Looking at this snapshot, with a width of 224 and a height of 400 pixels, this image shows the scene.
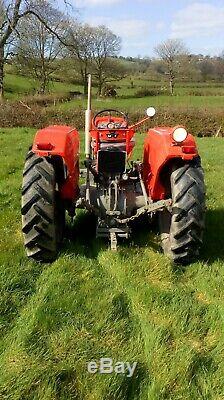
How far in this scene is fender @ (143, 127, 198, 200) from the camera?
4.23 metres

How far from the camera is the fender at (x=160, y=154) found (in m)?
4.23

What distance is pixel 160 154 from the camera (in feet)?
14.6

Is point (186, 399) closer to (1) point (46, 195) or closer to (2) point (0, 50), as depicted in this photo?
(1) point (46, 195)

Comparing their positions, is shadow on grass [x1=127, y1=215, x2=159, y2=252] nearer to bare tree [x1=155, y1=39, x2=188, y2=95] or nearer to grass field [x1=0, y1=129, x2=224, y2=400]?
grass field [x1=0, y1=129, x2=224, y2=400]

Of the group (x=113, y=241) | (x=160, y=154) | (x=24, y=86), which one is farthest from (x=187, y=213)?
(x=24, y=86)

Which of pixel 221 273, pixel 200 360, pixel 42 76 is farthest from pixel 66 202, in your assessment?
pixel 42 76

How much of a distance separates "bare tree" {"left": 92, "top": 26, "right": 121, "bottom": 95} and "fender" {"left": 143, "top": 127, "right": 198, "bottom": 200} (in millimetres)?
36239

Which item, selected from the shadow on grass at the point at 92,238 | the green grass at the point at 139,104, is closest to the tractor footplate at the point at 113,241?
the shadow on grass at the point at 92,238

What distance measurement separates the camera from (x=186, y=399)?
110 inches

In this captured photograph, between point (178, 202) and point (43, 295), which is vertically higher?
point (178, 202)

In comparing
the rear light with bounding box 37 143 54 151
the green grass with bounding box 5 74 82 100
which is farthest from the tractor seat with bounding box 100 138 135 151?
the green grass with bounding box 5 74 82 100

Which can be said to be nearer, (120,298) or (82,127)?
(120,298)

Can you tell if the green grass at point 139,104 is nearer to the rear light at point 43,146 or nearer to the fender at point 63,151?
the fender at point 63,151

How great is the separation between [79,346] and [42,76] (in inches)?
1429
